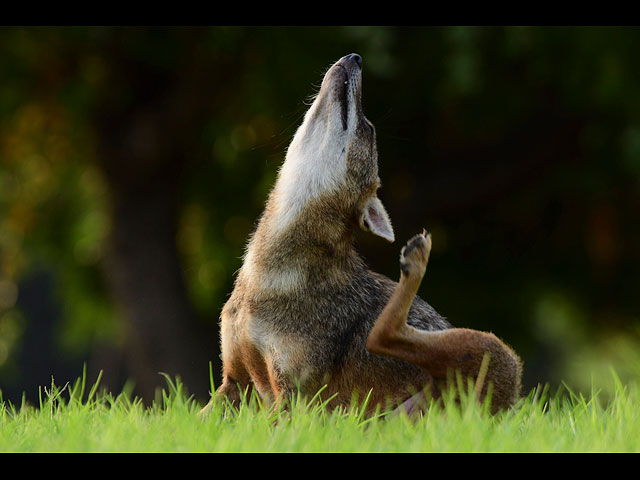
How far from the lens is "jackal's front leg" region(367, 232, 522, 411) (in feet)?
14.7

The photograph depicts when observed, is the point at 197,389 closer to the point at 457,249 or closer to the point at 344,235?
the point at 457,249

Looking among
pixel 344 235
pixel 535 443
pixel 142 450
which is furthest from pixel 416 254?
pixel 142 450

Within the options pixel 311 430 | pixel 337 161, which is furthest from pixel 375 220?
pixel 311 430

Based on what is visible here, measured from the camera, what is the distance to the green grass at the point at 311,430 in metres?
3.69

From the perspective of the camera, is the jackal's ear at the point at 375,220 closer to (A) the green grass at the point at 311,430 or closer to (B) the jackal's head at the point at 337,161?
(B) the jackal's head at the point at 337,161

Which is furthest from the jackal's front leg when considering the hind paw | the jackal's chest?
the jackal's chest

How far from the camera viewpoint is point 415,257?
14.7 feet

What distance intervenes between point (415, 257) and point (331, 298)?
0.67 metres

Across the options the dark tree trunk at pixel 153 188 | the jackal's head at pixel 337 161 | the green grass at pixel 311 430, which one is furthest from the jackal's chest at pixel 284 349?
the dark tree trunk at pixel 153 188

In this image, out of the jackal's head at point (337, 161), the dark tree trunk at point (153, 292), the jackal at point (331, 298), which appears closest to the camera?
the jackal at point (331, 298)

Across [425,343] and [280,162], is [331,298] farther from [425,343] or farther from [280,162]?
[280,162]

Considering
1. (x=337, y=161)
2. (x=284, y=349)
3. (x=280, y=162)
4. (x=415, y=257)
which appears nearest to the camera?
(x=415, y=257)

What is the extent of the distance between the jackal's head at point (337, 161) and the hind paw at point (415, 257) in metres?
0.51

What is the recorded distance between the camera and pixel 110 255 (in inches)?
468
